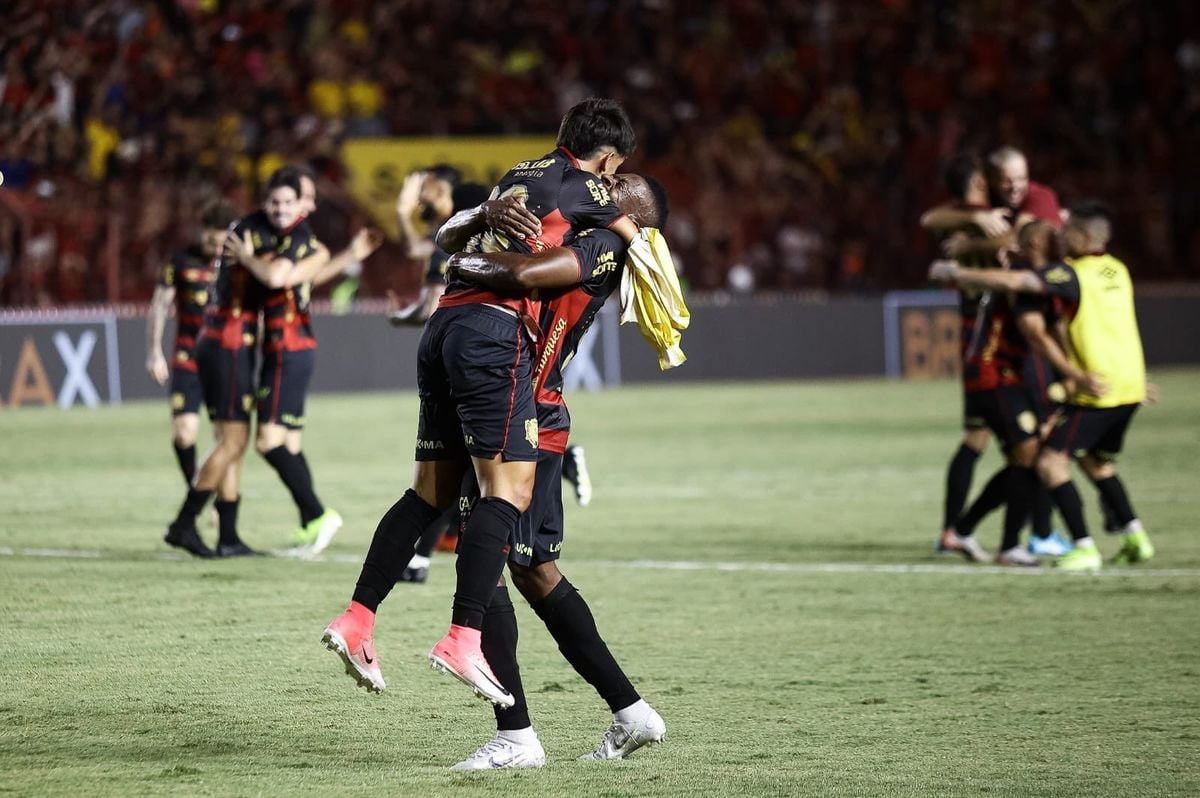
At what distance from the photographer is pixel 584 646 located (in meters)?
5.52

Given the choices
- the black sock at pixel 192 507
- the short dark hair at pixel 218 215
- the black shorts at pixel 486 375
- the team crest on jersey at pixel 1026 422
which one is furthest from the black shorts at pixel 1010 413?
the black shorts at pixel 486 375

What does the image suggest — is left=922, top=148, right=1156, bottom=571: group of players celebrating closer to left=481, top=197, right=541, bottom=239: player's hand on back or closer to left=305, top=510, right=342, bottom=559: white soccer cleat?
left=305, top=510, right=342, bottom=559: white soccer cleat

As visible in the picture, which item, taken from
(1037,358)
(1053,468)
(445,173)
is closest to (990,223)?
(1037,358)

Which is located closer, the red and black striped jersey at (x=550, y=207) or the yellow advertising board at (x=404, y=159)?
the red and black striped jersey at (x=550, y=207)

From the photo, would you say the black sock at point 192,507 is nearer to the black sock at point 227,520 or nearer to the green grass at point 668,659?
the black sock at point 227,520

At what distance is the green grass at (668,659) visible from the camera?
17.5 ft

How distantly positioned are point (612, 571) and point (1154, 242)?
2103 centimetres

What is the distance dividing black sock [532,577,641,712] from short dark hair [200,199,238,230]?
6.73 metres

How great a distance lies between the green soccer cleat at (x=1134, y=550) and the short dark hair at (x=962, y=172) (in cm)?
221

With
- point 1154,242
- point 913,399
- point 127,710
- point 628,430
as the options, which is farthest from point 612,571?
point 1154,242

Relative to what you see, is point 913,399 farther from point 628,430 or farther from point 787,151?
point 787,151

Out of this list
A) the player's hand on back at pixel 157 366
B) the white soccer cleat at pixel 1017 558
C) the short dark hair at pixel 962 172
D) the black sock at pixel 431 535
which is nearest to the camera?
the black sock at pixel 431 535

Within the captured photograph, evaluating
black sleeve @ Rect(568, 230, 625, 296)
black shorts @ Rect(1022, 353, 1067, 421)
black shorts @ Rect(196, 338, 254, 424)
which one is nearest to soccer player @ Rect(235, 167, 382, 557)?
black shorts @ Rect(196, 338, 254, 424)

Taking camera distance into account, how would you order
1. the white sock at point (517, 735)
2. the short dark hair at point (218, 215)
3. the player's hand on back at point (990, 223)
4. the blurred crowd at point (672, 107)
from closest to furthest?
the white sock at point (517, 735) < the player's hand on back at point (990, 223) < the short dark hair at point (218, 215) < the blurred crowd at point (672, 107)
